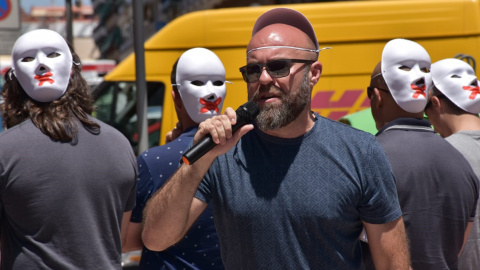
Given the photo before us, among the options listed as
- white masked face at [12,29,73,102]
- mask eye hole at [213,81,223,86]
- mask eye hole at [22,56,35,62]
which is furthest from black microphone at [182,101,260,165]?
mask eye hole at [213,81,223,86]

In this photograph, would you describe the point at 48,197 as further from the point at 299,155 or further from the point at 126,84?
the point at 126,84

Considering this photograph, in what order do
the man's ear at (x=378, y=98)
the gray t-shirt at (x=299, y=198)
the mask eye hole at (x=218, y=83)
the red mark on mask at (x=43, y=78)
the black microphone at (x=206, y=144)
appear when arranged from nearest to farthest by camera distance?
the black microphone at (x=206, y=144), the gray t-shirt at (x=299, y=198), the red mark on mask at (x=43, y=78), the man's ear at (x=378, y=98), the mask eye hole at (x=218, y=83)

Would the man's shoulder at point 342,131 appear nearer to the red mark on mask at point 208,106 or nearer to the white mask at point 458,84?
the red mark on mask at point 208,106

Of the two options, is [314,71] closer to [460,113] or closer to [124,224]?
[124,224]

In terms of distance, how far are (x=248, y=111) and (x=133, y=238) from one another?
140 cm

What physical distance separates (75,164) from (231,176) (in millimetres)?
785

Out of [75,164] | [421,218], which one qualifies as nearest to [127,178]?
[75,164]

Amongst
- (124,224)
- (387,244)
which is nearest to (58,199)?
(124,224)

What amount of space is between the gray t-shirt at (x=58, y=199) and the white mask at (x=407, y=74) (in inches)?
59.2

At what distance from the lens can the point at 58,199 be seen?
318cm

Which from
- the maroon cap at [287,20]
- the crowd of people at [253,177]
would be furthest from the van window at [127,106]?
the maroon cap at [287,20]

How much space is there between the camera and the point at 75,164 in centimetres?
324

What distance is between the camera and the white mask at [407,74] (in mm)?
4027

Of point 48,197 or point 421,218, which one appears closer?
point 48,197
